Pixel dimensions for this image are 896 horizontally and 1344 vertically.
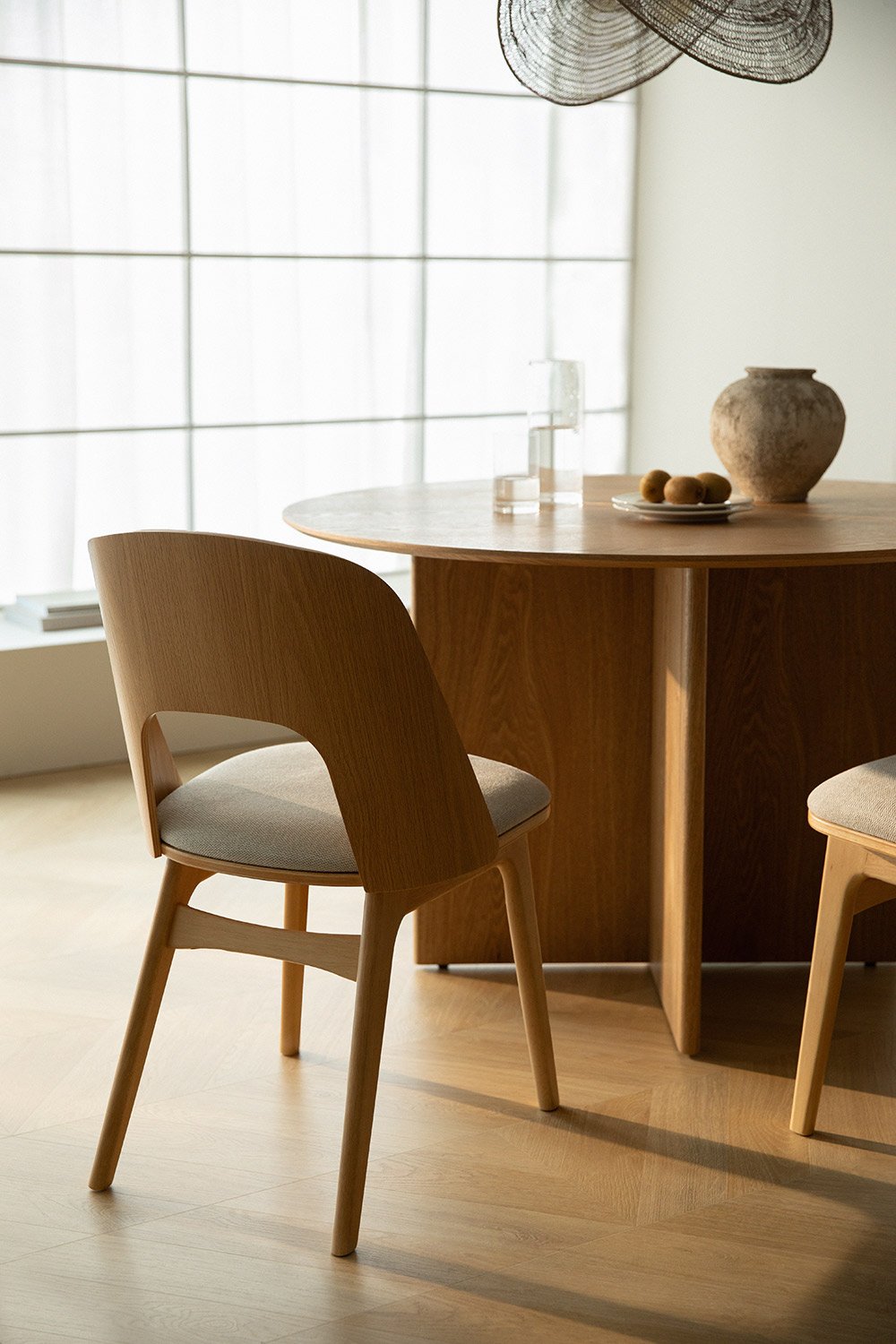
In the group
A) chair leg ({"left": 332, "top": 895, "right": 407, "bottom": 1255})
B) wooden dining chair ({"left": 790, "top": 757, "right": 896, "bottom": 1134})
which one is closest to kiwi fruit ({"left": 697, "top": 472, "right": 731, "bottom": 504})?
wooden dining chair ({"left": 790, "top": 757, "right": 896, "bottom": 1134})

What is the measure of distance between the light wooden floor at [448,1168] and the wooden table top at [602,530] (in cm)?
79

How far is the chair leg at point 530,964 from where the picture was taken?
2.00 meters

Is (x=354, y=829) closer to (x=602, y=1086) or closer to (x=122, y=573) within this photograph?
(x=122, y=573)

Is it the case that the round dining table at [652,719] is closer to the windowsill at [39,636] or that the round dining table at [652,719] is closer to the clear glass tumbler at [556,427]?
the clear glass tumbler at [556,427]

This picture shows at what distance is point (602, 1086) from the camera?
2197 millimetres

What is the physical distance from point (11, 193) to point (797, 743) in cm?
270

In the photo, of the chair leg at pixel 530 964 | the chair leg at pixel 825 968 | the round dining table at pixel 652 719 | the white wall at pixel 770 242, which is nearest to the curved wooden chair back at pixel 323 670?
the chair leg at pixel 530 964

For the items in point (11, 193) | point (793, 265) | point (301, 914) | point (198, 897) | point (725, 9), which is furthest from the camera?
point (793, 265)

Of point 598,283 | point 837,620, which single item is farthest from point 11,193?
point 837,620

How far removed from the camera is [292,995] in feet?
7.45

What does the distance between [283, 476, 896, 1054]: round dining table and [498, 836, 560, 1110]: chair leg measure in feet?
0.94

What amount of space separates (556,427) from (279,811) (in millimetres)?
898

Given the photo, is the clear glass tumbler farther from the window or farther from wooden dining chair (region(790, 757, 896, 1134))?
A: the window

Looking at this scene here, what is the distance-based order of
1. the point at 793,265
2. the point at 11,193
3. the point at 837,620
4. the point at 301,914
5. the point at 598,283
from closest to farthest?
the point at 301,914 < the point at 837,620 < the point at 11,193 < the point at 793,265 < the point at 598,283
